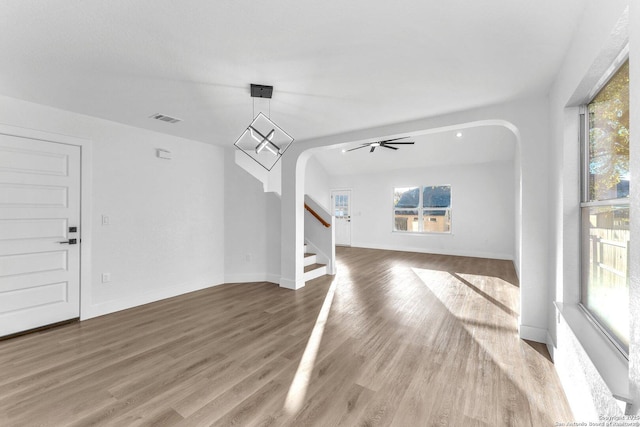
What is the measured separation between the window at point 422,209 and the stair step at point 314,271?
4028 mm

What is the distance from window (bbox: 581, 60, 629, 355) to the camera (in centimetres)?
147

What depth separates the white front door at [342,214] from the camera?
381 inches

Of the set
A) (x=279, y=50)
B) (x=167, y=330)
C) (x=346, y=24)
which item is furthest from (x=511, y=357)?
(x=167, y=330)

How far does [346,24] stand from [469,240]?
23.9 ft

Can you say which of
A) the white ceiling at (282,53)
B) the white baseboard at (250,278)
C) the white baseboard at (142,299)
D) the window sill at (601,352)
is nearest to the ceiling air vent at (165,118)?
the white ceiling at (282,53)

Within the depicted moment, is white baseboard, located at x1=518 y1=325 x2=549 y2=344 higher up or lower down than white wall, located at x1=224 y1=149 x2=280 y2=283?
lower down

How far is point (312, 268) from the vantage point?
5.32 m

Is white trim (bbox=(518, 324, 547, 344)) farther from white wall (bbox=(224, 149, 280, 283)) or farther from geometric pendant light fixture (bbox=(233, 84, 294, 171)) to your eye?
white wall (bbox=(224, 149, 280, 283))

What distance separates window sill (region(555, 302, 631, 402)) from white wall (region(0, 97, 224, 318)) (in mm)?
4589

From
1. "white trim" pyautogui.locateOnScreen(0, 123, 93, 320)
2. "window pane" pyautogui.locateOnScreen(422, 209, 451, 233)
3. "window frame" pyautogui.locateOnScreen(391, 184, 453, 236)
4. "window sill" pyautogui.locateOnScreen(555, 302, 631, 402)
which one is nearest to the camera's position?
"window sill" pyautogui.locateOnScreen(555, 302, 631, 402)

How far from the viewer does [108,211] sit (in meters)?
3.59

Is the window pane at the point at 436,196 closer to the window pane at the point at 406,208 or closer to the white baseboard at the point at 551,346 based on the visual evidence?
the window pane at the point at 406,208

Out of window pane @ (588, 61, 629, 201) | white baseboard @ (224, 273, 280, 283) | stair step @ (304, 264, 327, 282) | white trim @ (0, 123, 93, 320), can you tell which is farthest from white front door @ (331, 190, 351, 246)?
window pane @ (588, 61, 629, 201)

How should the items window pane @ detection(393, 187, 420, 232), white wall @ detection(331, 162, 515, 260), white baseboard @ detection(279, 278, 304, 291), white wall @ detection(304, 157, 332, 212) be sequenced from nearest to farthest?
1. white baseboard @ detection(279, 278, 304, 291)
2. white wall @ detection(331, 162, 515, 260)
3. window pane @ detection(393, 187, 420, 232)
4. white wall @ detection(304, 157, 332, 212)
